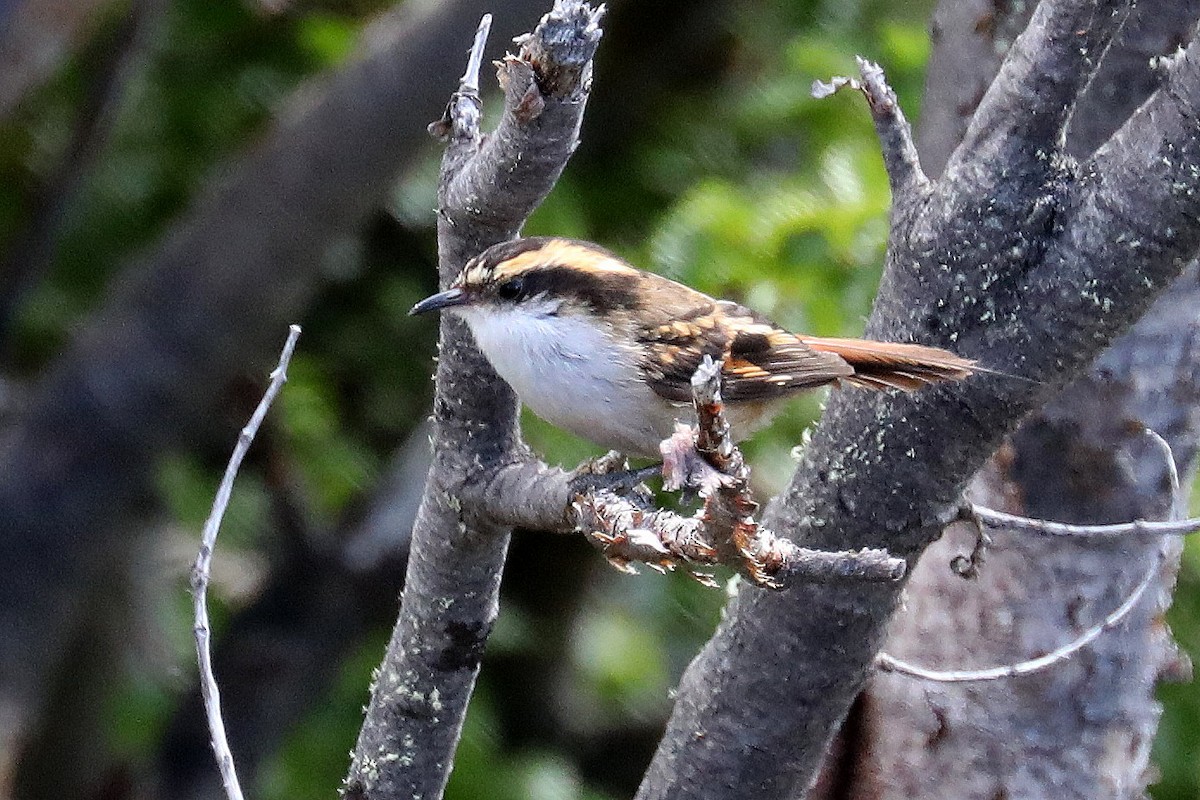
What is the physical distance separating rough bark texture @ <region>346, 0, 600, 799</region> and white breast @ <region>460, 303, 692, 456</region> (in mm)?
117

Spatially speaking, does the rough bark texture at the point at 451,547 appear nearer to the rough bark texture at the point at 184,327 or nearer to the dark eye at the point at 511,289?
the dark eye at the point at 511,289

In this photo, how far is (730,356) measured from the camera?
2746 mm

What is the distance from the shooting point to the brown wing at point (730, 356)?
265 cm

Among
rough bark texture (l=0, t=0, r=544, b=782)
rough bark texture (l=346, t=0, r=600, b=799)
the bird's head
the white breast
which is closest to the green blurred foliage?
rough bark texture (l=0, t=0, r=544, b=782)

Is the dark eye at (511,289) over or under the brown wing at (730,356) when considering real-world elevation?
under

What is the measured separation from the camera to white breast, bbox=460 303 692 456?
261 centimetres

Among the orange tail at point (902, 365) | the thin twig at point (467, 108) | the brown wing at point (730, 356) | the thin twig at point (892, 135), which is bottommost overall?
the orange tail at point (902, 365)

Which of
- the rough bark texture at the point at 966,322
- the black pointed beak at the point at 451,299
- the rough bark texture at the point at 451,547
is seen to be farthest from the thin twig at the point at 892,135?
the black pointed beak at the point at 451,299

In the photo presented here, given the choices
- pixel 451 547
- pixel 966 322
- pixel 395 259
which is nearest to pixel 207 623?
pixel 451 547

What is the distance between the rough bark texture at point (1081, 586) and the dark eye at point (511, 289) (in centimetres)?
103

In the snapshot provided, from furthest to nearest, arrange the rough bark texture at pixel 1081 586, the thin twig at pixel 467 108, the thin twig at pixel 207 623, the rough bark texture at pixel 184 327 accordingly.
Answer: the rough bark texture at pixel 184 327, the rough bark texture at pixel 1081 586, the thin twig at pixel 467 108, the thin twig at pixel 207 623

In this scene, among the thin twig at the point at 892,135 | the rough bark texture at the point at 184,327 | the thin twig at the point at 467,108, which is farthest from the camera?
the rough bark texture at the point at 184,327

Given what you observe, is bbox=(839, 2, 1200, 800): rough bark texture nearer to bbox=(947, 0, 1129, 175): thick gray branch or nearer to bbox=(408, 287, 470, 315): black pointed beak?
bbox=(947, 0, 1129, 175): thick gray branch

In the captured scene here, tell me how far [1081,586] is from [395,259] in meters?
3.06
